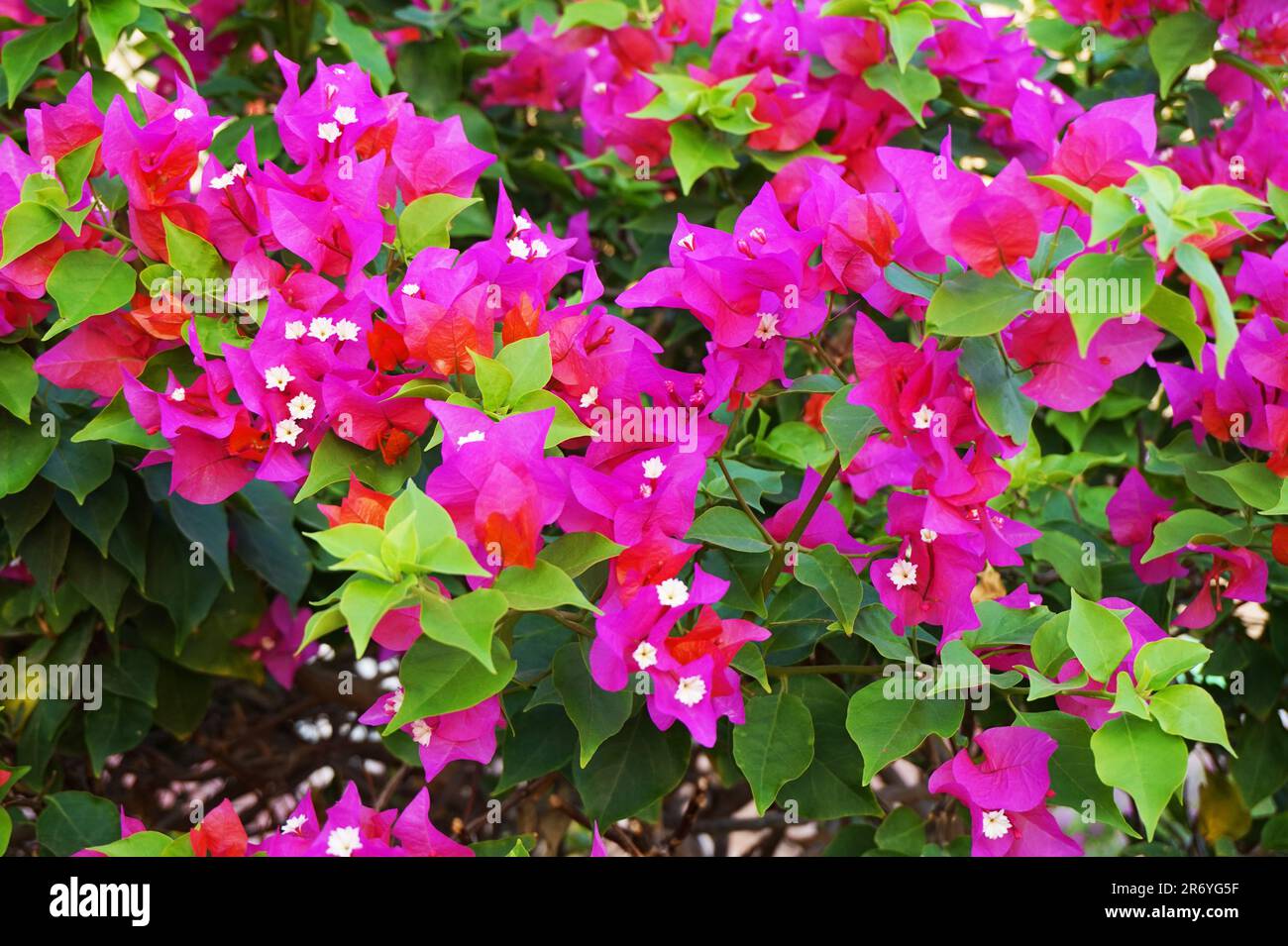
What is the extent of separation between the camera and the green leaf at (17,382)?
3.66 ft

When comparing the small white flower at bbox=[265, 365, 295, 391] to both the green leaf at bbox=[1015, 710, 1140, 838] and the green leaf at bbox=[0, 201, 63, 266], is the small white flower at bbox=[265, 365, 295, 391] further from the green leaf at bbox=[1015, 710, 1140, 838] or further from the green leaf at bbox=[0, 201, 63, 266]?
the green leaf at bbox=[1015, 710, 1140, 838]

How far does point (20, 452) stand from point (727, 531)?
644mm

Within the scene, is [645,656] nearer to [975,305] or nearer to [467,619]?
[467,619]

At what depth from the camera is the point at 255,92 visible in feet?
5.64

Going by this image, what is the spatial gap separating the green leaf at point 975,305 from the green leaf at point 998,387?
6 centimetres

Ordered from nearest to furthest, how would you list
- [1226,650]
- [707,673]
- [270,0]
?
[707,673], [1226,650], [270,0]

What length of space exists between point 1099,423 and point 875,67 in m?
0.56

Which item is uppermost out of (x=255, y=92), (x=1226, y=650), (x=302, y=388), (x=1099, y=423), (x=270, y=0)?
(x=270, y=0)

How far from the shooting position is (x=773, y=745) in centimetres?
99

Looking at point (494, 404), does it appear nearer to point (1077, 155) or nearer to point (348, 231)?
point (348, 231)

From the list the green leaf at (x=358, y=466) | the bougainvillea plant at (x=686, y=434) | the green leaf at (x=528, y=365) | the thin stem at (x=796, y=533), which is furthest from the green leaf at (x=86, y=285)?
the thin stem at (x=796, y=533)
